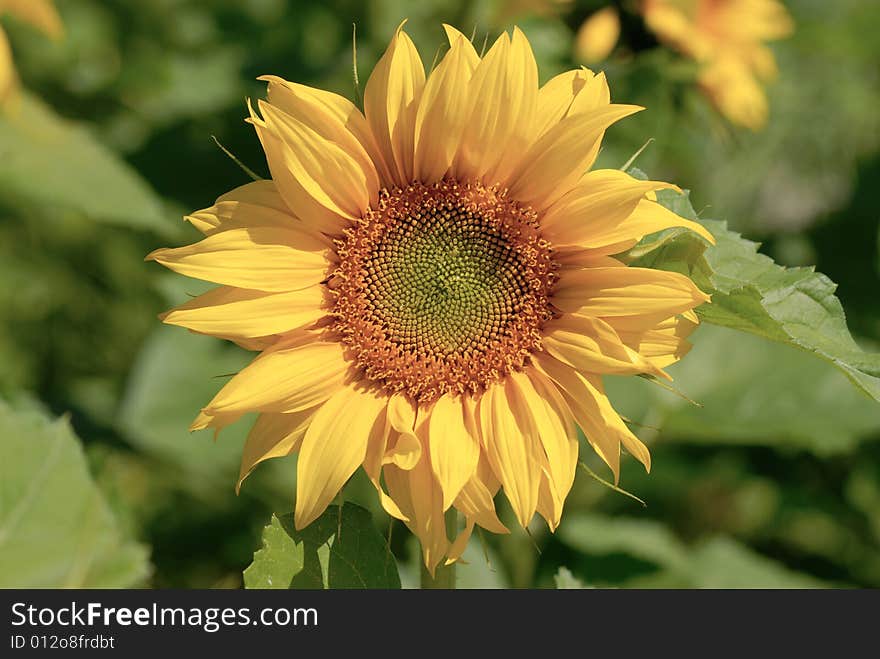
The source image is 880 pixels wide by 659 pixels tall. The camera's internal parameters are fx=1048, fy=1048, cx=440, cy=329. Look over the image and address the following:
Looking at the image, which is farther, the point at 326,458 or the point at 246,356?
the point at 246,356

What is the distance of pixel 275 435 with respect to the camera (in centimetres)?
160

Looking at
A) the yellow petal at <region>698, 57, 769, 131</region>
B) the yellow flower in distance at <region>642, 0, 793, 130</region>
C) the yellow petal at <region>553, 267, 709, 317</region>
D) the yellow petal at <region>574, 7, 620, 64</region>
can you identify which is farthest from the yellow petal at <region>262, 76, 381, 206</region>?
the yellow petal at <region>698, 57, 769, 131</region>

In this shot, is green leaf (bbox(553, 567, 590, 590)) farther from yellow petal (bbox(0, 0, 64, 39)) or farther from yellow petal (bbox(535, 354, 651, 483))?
yellow petal (bbox(0, 0, 64, 39))

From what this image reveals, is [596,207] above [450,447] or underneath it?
above

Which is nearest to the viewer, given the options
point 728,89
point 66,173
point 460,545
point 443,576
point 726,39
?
point 460,545

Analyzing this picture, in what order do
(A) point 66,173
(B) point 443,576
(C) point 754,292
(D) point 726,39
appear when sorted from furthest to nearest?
1. (D) point 726,39
2. (A) point 66,173
3. (B) point 443,576
4. (C) point 754,292

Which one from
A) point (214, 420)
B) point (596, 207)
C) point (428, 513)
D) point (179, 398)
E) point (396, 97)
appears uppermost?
point (396, 97)

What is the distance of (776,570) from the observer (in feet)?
10.1

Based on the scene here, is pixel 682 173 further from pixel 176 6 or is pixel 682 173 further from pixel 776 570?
pixel 176 6

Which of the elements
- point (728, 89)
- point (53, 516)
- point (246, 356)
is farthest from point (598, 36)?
point (53, 516)

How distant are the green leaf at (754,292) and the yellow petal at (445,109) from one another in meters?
0.32

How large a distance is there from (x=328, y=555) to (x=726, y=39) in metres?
2.21

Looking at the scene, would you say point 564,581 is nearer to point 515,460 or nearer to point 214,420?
point 515,460

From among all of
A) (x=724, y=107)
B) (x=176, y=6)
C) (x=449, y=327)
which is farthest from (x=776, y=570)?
(x=176, y=6)
